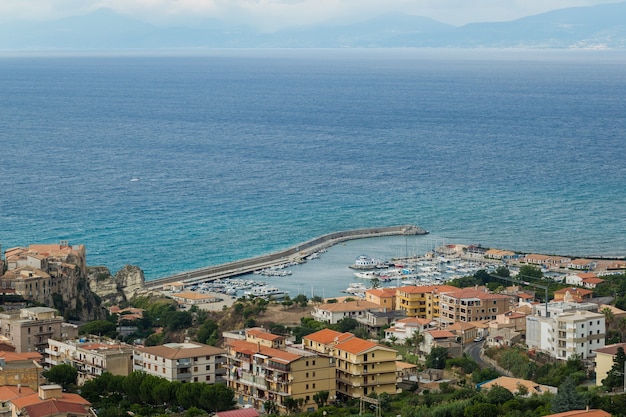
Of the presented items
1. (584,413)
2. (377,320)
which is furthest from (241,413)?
(377,320)

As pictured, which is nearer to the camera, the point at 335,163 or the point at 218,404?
the point at 218,404

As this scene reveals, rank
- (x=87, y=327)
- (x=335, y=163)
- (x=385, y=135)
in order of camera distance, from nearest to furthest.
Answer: (x=87, y=327), (x=335, y=163), (x=385, y=135)

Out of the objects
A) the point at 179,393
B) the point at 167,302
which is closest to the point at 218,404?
the point at 179,393

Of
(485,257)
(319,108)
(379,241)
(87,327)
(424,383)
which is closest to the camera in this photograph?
(424,383)

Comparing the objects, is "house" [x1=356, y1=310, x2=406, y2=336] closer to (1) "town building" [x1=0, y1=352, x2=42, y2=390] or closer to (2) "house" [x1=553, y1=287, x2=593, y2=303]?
(2) "house" [x1=553, y1=287, x2=593, y2=303]

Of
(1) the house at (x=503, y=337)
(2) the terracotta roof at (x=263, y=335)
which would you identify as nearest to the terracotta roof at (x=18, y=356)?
(2) the terracotta roof at (x=263, y=335)

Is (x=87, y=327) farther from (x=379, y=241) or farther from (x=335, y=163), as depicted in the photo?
(x=335, y=163)

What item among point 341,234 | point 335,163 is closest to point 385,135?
point 335,163

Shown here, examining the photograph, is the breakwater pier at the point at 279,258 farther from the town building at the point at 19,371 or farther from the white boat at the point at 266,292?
the town building at the point at 19,371
